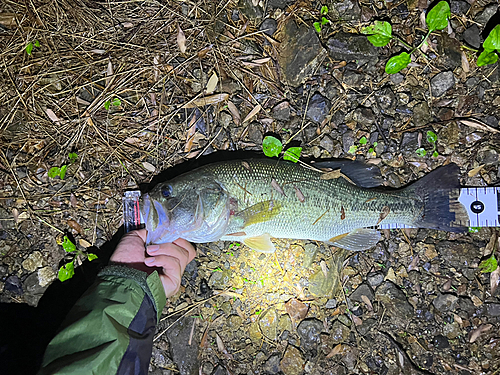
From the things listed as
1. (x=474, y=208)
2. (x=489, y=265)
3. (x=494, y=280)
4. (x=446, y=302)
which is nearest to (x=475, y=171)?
(x=474, y=208)

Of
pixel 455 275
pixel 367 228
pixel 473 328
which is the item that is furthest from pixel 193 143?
pixel 473 328

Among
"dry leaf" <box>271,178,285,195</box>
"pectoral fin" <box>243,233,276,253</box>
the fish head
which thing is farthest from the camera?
"pectoral fin" <box>243,233,276,253</box>

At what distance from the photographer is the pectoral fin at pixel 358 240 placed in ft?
12.2

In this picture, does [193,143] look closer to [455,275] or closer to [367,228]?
[367,228]

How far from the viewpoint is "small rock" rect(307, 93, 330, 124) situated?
3.97 metres

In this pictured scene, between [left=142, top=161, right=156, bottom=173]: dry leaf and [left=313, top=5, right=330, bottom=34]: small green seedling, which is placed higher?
[left=313, top=5, right=330, bottom=34]: small green seedling

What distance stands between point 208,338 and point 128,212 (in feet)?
6.44

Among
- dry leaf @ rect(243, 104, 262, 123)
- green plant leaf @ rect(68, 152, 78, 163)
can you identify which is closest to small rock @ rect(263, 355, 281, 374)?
dry leaf @ rect(243, 104, 262, 123)

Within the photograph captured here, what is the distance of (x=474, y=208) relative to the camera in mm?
3854

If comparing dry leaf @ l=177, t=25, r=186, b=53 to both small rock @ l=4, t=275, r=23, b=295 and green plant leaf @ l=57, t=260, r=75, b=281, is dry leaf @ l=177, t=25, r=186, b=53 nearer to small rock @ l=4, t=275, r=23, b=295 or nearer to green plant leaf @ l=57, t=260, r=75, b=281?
green plant leaf @ l=57, t=260, r=75, b=281

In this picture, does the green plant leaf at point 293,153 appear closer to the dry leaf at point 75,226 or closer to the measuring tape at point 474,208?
the measuring tape at point 474,208

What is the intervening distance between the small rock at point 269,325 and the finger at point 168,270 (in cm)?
123

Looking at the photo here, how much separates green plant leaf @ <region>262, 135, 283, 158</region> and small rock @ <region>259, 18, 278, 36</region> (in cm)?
145

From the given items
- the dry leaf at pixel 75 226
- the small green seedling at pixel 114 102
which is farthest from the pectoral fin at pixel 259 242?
the small green seedling at pixel 114 102
